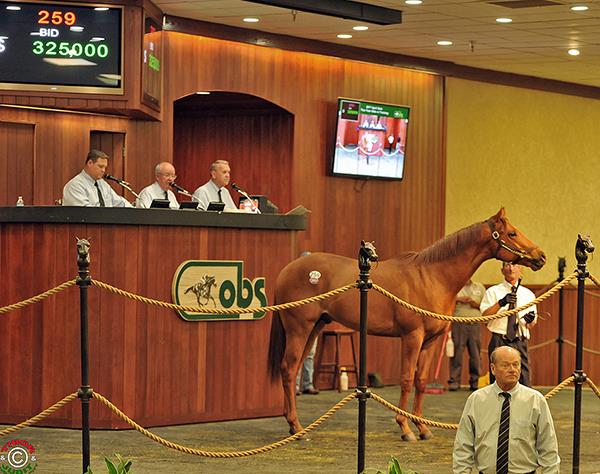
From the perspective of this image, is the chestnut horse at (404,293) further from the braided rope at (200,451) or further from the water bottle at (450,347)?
the water bottle at (450,347)

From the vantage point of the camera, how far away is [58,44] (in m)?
11.2

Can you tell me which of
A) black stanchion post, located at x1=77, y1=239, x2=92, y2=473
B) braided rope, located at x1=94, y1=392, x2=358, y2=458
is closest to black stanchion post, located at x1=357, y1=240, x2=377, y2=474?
braided rope, located at x1=94, y1=392, x2=358, y2=458

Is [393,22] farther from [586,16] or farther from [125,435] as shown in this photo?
[125,435]

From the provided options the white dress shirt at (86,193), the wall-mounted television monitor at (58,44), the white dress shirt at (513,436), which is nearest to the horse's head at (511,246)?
the white dress shirt at (86,193)

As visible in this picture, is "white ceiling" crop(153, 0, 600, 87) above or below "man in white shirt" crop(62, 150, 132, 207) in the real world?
above

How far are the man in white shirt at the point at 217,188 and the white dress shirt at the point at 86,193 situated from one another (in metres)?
0.99

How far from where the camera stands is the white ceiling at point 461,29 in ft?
37.9

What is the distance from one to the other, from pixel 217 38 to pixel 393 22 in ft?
5.83

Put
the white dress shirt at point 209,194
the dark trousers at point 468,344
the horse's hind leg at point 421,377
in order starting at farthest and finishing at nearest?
the dark trousers at point 468,344, the white dress shirt at point 209,194, the horse's hind leg at point 421,377

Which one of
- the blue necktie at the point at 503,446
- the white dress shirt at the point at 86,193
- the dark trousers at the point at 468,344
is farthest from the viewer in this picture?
the dark trousers at the point at 468,344

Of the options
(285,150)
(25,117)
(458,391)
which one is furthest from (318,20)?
(458,391)

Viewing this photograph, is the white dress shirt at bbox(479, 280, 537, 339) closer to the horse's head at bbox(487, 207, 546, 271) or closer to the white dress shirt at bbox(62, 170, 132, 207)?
the horse's head at bbox(487, 207, 546, 271)

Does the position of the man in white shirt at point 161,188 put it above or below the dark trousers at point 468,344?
above

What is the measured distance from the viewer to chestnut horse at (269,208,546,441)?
9344 millimetres
